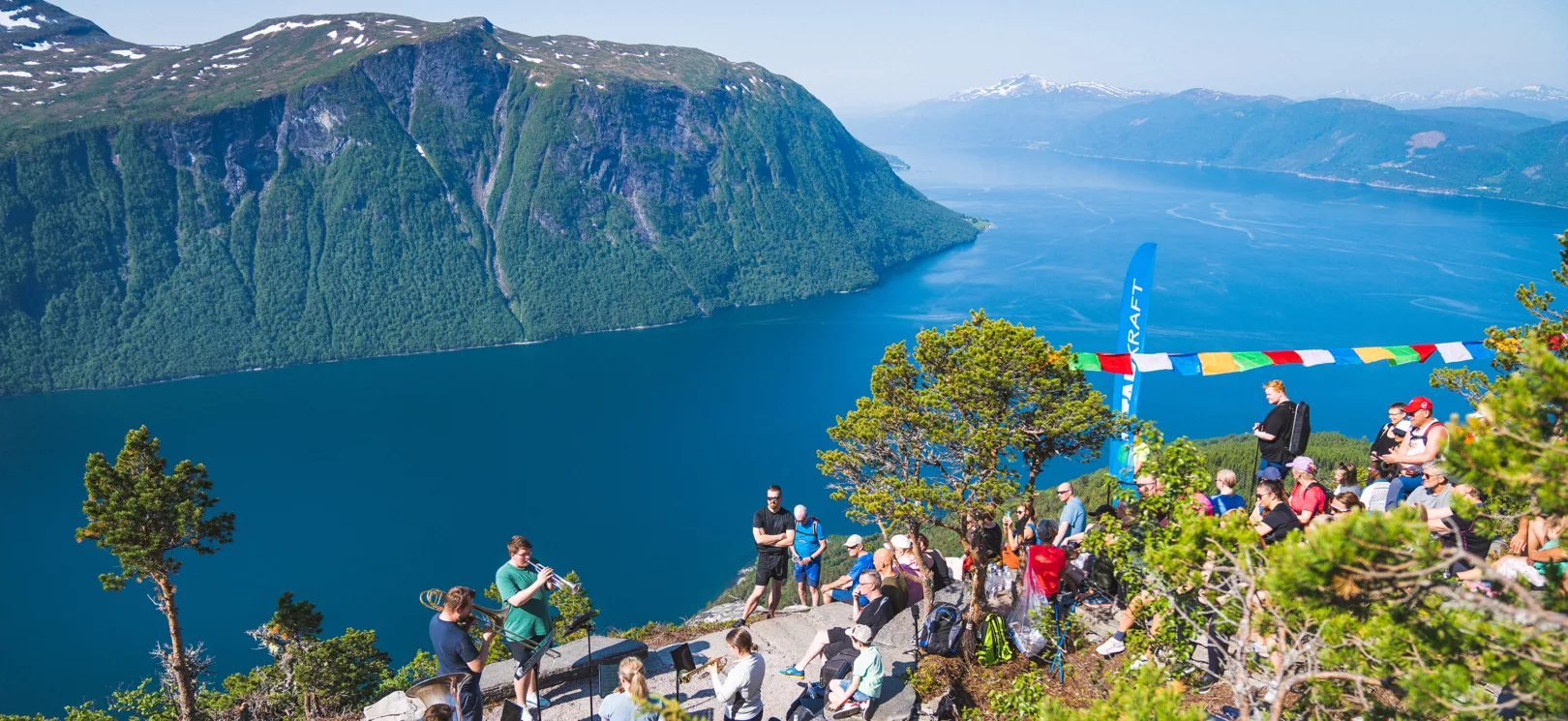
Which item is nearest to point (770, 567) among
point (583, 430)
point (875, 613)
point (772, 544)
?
point (772, 544)

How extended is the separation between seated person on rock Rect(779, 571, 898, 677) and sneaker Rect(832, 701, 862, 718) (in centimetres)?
61

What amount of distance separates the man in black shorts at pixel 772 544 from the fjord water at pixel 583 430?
47300 mm

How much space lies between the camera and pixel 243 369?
12656 centimetres

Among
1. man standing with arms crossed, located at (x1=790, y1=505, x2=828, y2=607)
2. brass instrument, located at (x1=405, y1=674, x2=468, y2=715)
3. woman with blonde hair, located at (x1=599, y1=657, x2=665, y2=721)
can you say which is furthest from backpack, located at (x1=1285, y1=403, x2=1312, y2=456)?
brass instrument, located at (x1=405, y1=674, x2=468, y2=715)

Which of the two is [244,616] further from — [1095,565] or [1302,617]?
[1302,617]

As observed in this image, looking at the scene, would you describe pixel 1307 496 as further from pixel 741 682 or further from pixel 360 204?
pixel 360 204

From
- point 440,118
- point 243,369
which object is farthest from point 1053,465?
point 440,118

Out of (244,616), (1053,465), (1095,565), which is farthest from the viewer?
(1053,465)

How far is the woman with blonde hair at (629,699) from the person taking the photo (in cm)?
625

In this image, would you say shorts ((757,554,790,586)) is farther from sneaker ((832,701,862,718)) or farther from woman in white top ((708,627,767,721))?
woman in white top ((708,627,767,721))

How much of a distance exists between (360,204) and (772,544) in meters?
173

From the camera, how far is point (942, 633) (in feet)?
32.7

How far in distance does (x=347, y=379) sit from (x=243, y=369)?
20.7 m

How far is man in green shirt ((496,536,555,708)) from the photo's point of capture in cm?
837
